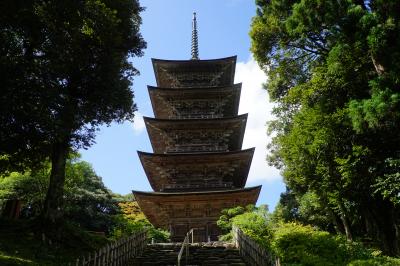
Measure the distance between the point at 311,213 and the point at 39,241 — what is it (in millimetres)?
18301

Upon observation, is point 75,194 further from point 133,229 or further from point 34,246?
point 34,246

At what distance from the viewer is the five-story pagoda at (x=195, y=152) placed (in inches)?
803

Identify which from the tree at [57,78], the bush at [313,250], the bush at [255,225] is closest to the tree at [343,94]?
the bush at [313,250]

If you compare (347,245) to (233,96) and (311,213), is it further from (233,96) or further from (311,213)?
(233,96)

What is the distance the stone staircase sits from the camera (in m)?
10.5

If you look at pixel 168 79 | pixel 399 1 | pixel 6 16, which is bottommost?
pixel 6 16

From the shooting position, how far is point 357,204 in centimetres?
1511

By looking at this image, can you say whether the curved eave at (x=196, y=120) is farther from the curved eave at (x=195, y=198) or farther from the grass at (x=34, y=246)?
the grass at (x=34, y=246)

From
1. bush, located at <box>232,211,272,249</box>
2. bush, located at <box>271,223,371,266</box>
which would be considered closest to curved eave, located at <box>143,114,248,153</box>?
bush, located at <box>232,211,272,249</box>

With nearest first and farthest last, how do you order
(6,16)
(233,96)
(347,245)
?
(6,16)
(347,245)
(233,96)

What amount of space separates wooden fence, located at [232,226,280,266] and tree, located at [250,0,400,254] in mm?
4097

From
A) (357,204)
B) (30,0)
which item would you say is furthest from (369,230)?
(30,0)

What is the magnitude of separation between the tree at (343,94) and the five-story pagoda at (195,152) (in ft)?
20.3

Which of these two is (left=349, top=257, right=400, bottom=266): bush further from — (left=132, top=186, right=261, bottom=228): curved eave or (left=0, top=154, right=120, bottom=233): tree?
(left=0, top=154, right=120, bottom=233): tree
